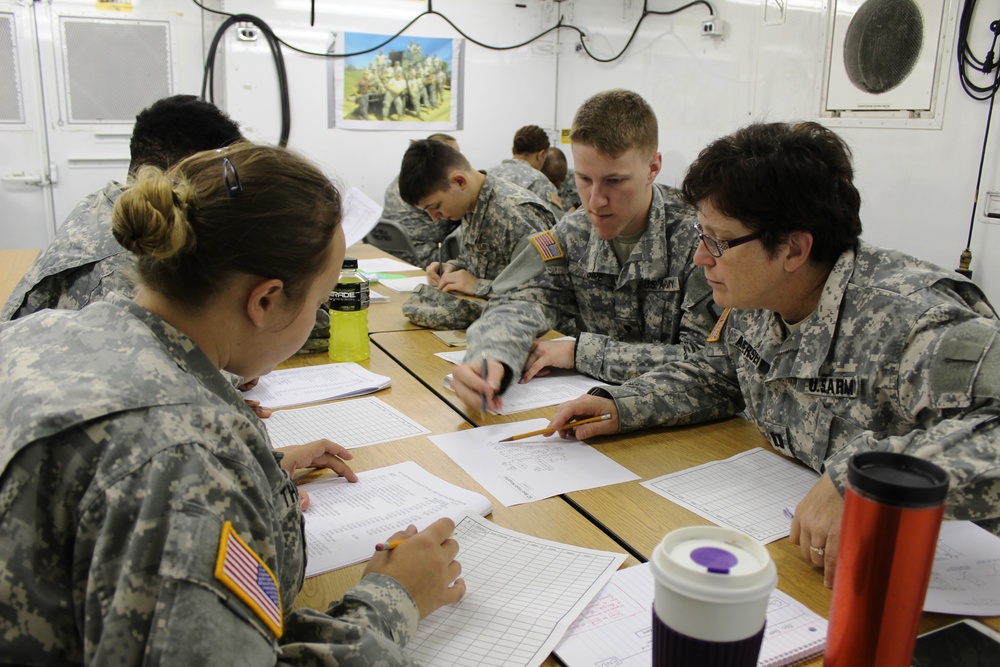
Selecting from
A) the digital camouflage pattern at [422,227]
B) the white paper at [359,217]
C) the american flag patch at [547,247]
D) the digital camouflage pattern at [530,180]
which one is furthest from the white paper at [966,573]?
the digital camouflage pattern at [422,227]

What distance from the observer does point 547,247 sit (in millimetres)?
2215

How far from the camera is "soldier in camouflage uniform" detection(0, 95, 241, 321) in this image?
5.00 feet

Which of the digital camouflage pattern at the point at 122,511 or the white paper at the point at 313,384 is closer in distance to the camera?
the digital camouflage pattern at the point at 122,511

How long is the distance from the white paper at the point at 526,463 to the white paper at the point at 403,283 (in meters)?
1.49

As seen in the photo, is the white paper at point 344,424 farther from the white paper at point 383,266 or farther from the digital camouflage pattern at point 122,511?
the white paper at point 383,266

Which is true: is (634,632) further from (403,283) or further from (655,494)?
(403,283)

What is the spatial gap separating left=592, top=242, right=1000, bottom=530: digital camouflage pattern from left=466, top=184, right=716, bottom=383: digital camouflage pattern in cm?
26

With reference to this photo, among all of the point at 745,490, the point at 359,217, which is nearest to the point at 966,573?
the point at 745,490

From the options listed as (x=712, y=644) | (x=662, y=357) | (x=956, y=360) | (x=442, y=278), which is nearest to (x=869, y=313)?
(x=956, y=360)

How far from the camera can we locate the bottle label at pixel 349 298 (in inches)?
76.2

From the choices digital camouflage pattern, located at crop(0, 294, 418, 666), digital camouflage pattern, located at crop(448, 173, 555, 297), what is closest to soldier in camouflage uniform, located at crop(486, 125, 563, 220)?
digital camouflage pattern, located at crop(448, 173, 555, 297)

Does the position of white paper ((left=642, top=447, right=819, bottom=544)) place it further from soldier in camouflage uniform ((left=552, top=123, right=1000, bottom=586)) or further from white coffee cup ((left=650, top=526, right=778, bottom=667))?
white coffee cup ((left=650, top=526, right=778, bottom=667))

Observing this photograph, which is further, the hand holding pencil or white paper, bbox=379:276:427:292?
white paper, bbox=379:276:427:292

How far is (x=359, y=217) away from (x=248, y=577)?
2446 mm
